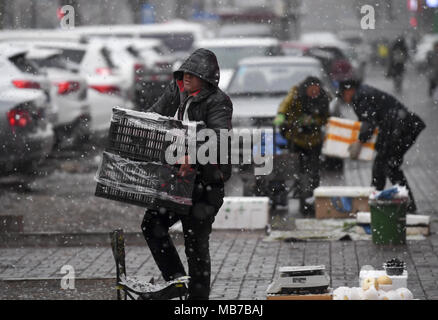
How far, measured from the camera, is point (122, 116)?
7.00 m

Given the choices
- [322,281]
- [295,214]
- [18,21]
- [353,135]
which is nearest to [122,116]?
[322,281]

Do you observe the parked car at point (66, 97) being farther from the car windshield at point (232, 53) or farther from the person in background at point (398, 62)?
the person in background at point (398, 62)

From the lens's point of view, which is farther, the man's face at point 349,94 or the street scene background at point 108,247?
the man's face at point 349,94

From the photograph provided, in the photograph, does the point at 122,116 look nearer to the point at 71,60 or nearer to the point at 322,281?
the point at 322,281

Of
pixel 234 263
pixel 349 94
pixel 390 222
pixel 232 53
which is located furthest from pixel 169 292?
pixel 232 53

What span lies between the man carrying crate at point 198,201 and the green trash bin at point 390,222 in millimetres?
3518

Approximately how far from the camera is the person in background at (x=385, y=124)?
1205cm

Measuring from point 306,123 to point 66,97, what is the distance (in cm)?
618

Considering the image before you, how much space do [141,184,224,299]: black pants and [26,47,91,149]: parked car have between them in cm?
1017

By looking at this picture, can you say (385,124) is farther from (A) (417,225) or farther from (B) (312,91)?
(A) (417,225)

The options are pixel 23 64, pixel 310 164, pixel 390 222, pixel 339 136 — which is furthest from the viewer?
pixel 23 64

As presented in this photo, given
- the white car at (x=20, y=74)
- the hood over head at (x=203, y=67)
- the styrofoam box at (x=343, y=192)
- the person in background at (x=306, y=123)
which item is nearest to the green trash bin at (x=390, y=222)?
the styrofoam box at (x=343, y=192)

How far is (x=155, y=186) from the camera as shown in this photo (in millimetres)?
6812
